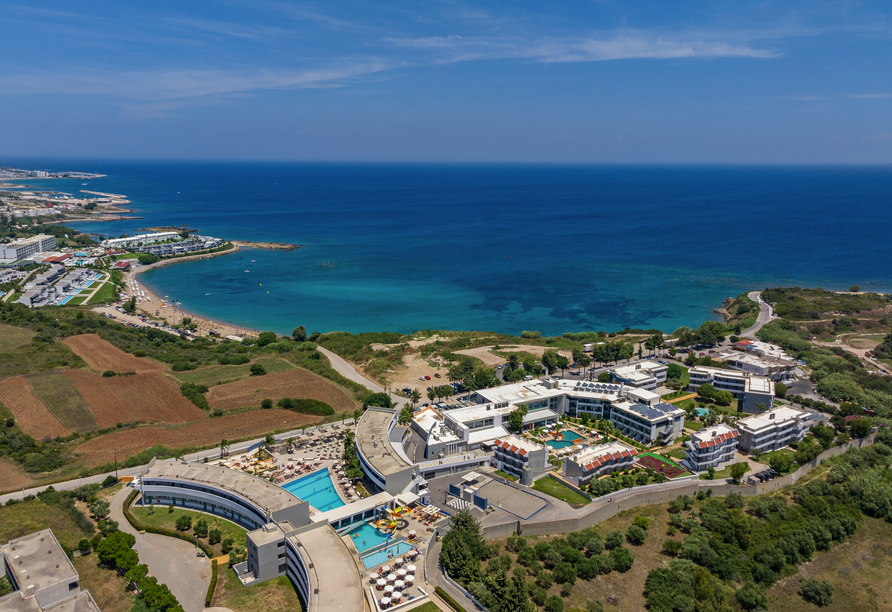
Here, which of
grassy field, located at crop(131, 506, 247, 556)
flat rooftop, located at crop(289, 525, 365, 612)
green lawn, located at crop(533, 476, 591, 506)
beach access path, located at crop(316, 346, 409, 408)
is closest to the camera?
flat rooftop, located at crop(289, 525, 365, 612)

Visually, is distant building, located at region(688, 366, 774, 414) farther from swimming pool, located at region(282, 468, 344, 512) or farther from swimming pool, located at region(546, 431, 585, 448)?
swimming pool, located at region(282, 468, 344, 512)

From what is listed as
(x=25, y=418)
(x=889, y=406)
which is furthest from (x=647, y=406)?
(x=25, y=418)

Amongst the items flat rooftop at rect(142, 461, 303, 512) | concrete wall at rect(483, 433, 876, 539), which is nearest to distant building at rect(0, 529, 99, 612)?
flat rooftop at rect(142, 461, 303, 512)

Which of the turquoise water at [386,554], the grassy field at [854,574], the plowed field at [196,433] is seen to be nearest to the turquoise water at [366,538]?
the turquoise water at [386,554]

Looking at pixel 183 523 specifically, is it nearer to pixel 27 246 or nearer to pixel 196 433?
pixel 196 433

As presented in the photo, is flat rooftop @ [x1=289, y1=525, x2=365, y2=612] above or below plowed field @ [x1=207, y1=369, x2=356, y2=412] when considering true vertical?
above

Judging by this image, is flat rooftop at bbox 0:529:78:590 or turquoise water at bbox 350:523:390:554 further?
turquoise water at bbox 350:523:390:554

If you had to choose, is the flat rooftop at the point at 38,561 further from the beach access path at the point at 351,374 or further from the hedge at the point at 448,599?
the beach access path at the point at 351,374
